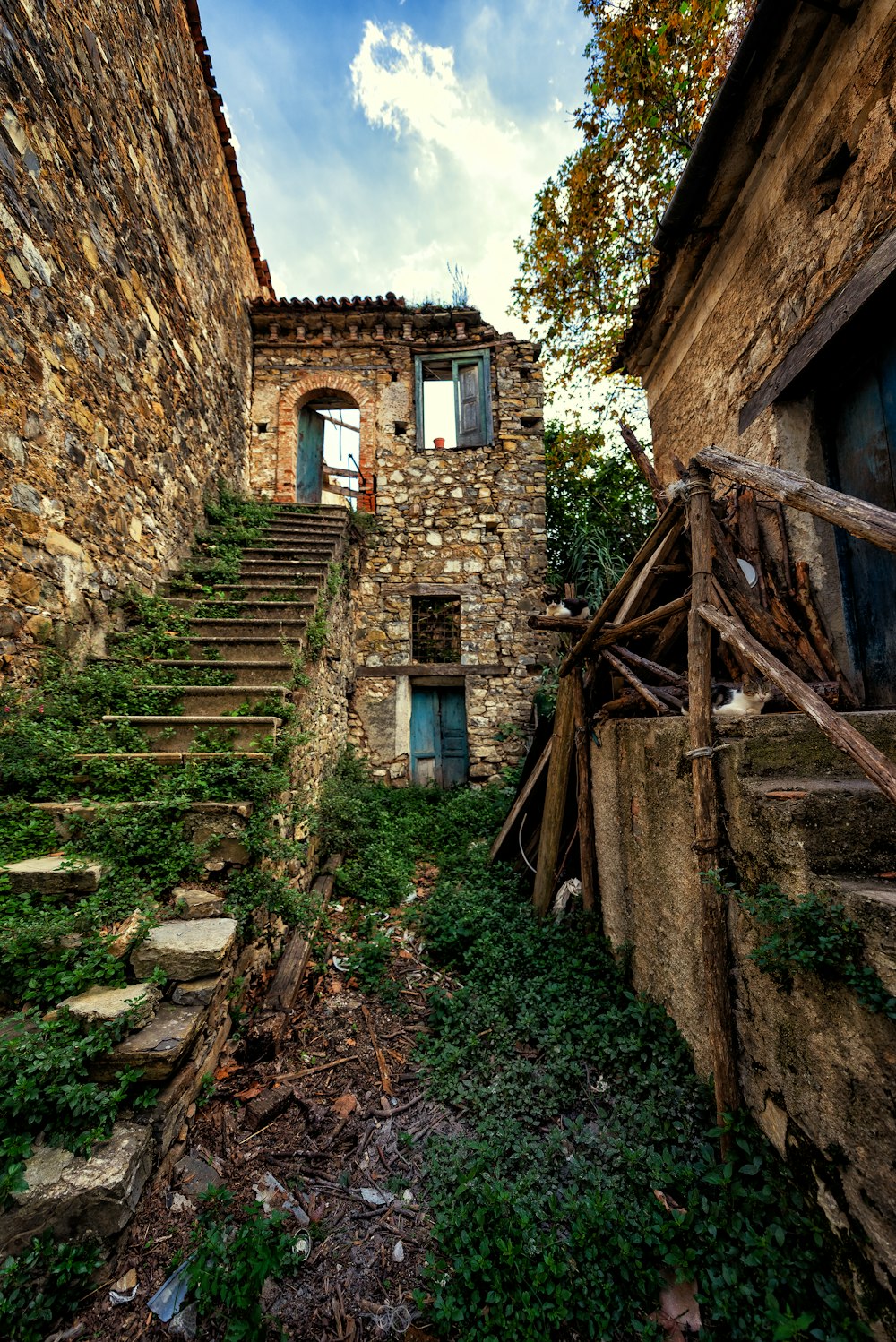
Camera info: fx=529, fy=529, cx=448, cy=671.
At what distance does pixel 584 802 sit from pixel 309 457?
313 inches

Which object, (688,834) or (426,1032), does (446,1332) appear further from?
(688,834)

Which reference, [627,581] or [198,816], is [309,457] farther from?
[198,816]

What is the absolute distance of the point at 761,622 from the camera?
2.52 m

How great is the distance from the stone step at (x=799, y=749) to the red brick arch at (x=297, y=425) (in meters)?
7.28

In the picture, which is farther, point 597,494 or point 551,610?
point 597,494

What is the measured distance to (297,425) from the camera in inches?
335

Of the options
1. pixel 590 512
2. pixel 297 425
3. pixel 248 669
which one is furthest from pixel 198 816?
pixel 590 512

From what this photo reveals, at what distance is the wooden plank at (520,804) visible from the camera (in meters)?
4.43

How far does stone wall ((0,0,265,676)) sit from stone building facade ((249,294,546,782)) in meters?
1.78

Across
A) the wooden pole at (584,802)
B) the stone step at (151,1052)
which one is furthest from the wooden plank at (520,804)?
the stone step at (151,1052)

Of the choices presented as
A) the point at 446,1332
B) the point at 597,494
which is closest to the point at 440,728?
the point at 597,494

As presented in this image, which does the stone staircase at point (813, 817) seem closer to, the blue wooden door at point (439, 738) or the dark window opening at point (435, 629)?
the blue wooden door at point (439, 738)

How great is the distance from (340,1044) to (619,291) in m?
10.8

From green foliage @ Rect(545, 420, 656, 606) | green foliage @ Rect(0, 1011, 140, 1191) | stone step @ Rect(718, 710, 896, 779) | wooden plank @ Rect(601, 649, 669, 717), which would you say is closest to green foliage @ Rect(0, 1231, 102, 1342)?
green foliage @ Rect(0, 1011, 140, 1191)
